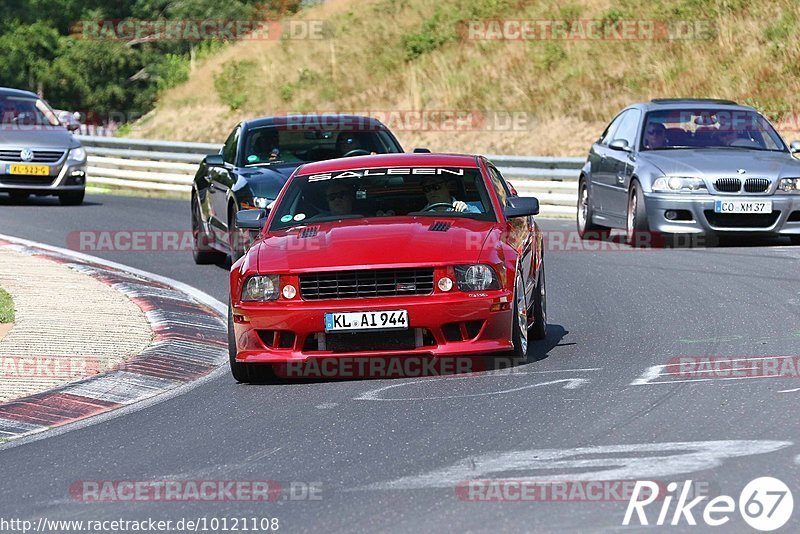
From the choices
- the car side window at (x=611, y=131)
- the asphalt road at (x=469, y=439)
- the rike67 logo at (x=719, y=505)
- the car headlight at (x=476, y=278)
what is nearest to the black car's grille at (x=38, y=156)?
the car side window at (x=611, y=131)

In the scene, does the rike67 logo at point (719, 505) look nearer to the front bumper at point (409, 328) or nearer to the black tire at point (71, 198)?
the front bumper at point (409, 328)

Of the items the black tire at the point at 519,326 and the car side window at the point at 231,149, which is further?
the car side window at the point at 231,149

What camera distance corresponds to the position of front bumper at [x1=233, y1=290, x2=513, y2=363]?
9.25 m

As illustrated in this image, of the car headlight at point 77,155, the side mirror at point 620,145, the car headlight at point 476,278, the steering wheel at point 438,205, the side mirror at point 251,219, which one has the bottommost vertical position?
the car headlight at point 77,155

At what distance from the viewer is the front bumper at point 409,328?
9.25 m

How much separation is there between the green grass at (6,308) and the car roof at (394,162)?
2725 millimetres

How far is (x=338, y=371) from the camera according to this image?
9867mm

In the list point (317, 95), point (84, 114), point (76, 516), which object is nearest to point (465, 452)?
point (76, 516)

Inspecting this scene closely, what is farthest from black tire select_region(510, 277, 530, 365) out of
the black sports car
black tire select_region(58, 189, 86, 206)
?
black tire select_region(58, 189, 86, 206)

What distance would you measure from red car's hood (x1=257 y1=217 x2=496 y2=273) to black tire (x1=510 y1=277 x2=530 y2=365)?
39 centimetres

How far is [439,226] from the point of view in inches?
395

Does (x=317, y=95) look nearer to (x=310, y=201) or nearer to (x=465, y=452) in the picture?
(x=310, y=201)

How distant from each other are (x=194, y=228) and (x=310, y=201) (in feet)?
22.4

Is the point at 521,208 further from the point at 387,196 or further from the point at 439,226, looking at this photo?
the point at 387,196
